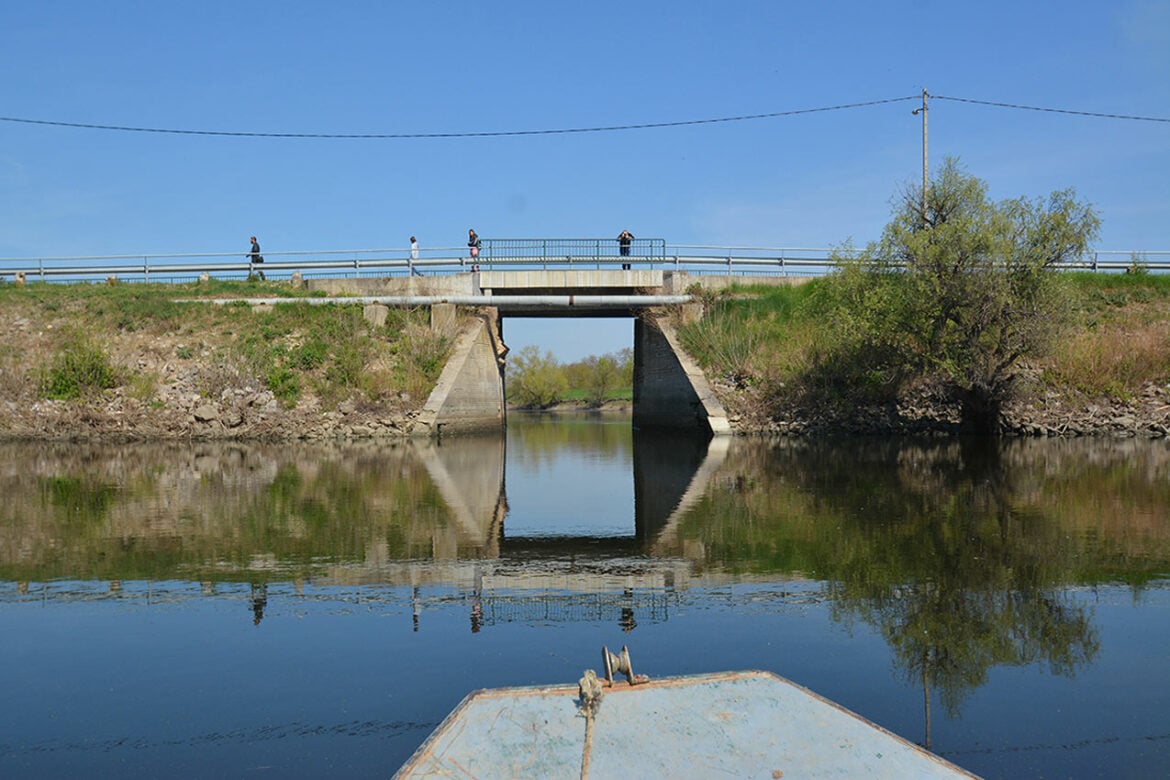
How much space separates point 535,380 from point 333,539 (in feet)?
209

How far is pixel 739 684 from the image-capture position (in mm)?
5691

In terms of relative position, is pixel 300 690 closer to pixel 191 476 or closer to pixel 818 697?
pixel 818 697

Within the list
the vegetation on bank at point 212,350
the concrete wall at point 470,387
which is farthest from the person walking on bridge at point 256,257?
the concrete wall at point 470,387

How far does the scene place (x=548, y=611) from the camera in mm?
9242

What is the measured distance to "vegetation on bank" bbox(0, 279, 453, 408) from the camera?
112ft

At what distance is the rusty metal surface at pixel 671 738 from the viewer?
4.64m

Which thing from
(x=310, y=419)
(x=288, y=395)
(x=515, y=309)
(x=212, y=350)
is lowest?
(x=310, y=419)

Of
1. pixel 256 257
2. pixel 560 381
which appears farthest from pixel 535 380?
pixel 256 257

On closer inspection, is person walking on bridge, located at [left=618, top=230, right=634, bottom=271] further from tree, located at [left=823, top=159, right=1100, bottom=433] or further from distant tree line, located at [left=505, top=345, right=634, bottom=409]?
distant tree line, located at [left=505, top=345, right=634, bottom=409]

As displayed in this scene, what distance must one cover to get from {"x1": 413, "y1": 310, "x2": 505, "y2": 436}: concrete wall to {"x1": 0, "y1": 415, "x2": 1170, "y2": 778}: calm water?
14.8 metres

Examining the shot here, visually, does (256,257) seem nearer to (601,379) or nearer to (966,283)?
(966,283)

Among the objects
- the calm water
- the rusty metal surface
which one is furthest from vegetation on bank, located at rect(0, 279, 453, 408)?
the rusty metal surface

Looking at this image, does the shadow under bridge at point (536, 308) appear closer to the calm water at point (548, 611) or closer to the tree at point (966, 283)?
the tree at point (966, 283)

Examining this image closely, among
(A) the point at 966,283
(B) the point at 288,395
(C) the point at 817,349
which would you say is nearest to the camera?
(A) the point at 966,283
